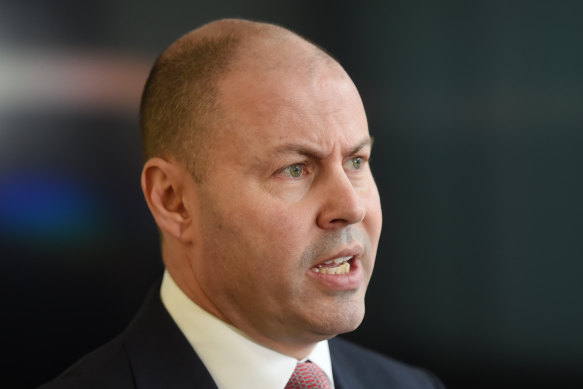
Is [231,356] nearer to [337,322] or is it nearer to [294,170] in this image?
[337,322]

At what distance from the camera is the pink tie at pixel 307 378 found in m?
1.86

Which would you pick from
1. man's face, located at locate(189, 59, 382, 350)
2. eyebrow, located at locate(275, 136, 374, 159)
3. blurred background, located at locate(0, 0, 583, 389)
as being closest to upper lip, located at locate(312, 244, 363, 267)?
man's face, located at locate(189, 59, 382, 350)

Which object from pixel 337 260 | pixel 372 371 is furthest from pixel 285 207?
pixel 372 371

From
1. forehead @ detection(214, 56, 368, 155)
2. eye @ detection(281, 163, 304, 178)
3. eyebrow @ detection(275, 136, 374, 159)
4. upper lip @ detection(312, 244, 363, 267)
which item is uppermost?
forehead @ detection(214, 56, 368, 155)

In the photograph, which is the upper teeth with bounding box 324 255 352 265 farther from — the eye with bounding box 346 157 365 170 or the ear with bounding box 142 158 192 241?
the ear with bounding box 142 158 192 241

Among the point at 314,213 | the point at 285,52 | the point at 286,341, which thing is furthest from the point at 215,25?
the point at 286,341

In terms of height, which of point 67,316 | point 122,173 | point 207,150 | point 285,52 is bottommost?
point 67,316

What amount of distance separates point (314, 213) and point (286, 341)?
13.5 inches

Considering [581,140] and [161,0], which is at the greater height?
[161,0]

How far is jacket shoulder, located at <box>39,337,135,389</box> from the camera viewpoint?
1806 millimetres

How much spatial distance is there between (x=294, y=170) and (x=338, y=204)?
0.44 feet

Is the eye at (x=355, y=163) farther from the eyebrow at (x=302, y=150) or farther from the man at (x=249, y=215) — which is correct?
the eyebrow at (x=302, y=150)

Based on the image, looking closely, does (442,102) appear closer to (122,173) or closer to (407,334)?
(407,334)

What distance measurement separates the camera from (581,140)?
2.84m
